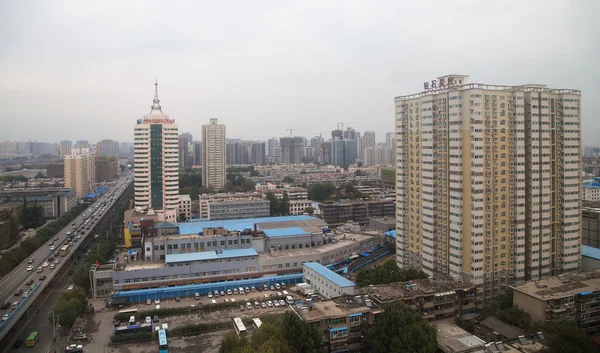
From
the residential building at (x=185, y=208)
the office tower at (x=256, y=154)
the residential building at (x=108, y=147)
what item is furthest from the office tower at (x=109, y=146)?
the residential building at (x=185, y=208)

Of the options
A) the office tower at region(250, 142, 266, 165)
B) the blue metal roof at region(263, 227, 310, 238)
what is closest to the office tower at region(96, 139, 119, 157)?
the office tower at region(250, 142, 266, 165)

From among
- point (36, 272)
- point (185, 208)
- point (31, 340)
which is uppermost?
point (185, 208)

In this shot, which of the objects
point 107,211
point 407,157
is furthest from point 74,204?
point 407,157

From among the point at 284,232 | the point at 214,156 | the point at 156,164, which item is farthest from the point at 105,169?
the point at 284,232

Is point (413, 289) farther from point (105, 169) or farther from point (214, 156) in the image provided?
point (105, 169)

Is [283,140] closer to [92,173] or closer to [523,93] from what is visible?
[92,173]

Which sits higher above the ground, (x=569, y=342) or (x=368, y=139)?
(x=368, y=139)

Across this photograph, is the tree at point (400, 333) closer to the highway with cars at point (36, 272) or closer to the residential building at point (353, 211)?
the highway with cars at point (36, 272)
